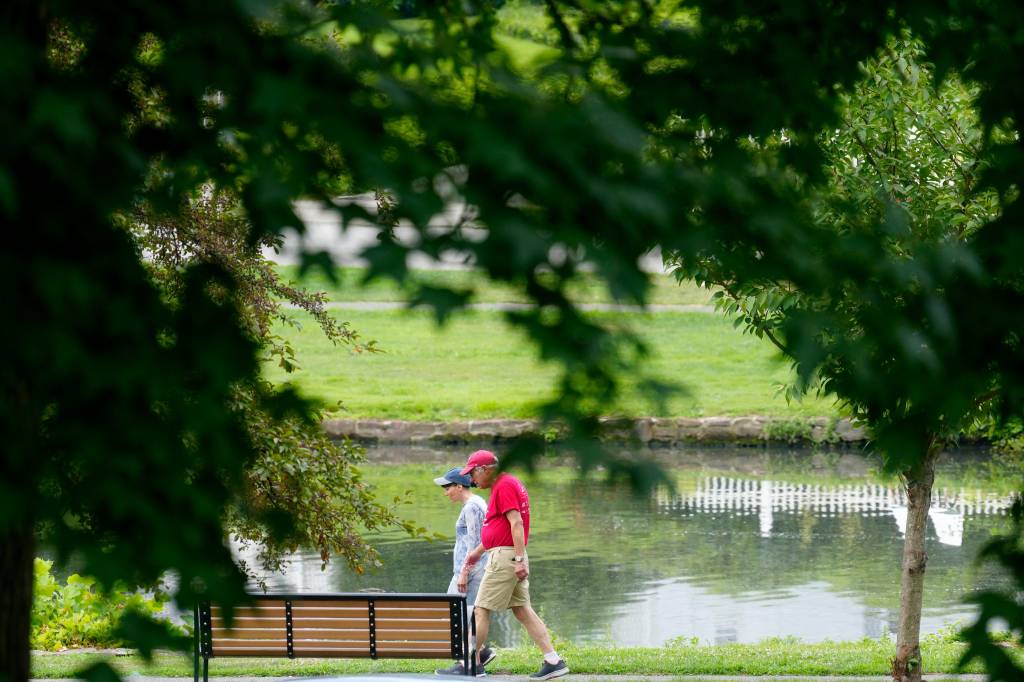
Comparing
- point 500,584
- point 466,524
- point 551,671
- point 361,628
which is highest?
point 466,524

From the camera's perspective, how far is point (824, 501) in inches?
751

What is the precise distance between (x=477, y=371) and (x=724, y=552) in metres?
11.8

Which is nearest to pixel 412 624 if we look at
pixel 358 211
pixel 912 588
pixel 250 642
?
pixel 250 642

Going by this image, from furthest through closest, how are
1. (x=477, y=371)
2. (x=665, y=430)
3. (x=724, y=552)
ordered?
(x=477, y=371) < (x=665, y=430) < (x=724, y=552)

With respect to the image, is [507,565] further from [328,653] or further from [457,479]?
[328,653]

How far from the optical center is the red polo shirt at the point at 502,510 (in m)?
10.2

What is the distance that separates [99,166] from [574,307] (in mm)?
1022

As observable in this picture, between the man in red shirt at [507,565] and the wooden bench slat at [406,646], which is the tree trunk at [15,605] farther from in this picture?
the man in red shirt at [507,565]

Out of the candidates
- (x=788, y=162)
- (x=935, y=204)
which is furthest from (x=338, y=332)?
(x=788, y=162)

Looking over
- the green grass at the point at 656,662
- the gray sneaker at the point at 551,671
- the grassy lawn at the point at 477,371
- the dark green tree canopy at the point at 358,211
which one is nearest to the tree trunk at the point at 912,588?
the green grass at the point at 656,662

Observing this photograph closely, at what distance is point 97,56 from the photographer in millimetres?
3178

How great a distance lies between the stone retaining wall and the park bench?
12743mm

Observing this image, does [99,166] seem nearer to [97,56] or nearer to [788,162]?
[97,56]

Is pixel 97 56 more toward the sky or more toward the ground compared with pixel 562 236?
more toward the sky
